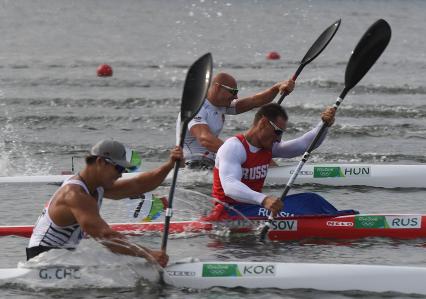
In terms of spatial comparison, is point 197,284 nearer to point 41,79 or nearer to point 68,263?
point 68,263

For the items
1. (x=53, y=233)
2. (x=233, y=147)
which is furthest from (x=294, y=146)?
(x=53, y=233)

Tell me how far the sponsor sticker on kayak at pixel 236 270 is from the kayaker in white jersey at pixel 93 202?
1.67ft

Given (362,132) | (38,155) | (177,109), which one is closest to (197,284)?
(38,155)

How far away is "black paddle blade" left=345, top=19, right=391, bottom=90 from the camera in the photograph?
13586mm

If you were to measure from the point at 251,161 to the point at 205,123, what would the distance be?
2925 millimetres

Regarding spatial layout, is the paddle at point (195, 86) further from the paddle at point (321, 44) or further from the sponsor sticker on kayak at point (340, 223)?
the paddle at point (321, 44)

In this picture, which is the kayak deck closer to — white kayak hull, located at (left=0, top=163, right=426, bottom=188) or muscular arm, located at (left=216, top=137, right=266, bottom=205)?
muscular arm, located at (left=216, top=137, right=266, bottom=205)

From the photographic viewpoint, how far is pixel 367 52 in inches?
537

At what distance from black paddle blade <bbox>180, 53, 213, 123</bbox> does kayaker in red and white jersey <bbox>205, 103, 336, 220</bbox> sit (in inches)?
40.1

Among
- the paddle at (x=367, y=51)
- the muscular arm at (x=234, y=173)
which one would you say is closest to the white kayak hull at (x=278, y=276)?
the muscular arm at (x=234, y=173)

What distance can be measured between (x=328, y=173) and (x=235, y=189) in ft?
16.4

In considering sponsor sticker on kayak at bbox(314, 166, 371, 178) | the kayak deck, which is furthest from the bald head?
the kayak deck

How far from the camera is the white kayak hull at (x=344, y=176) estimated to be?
666 inches

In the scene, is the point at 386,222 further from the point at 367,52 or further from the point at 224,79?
the point at 224,79
